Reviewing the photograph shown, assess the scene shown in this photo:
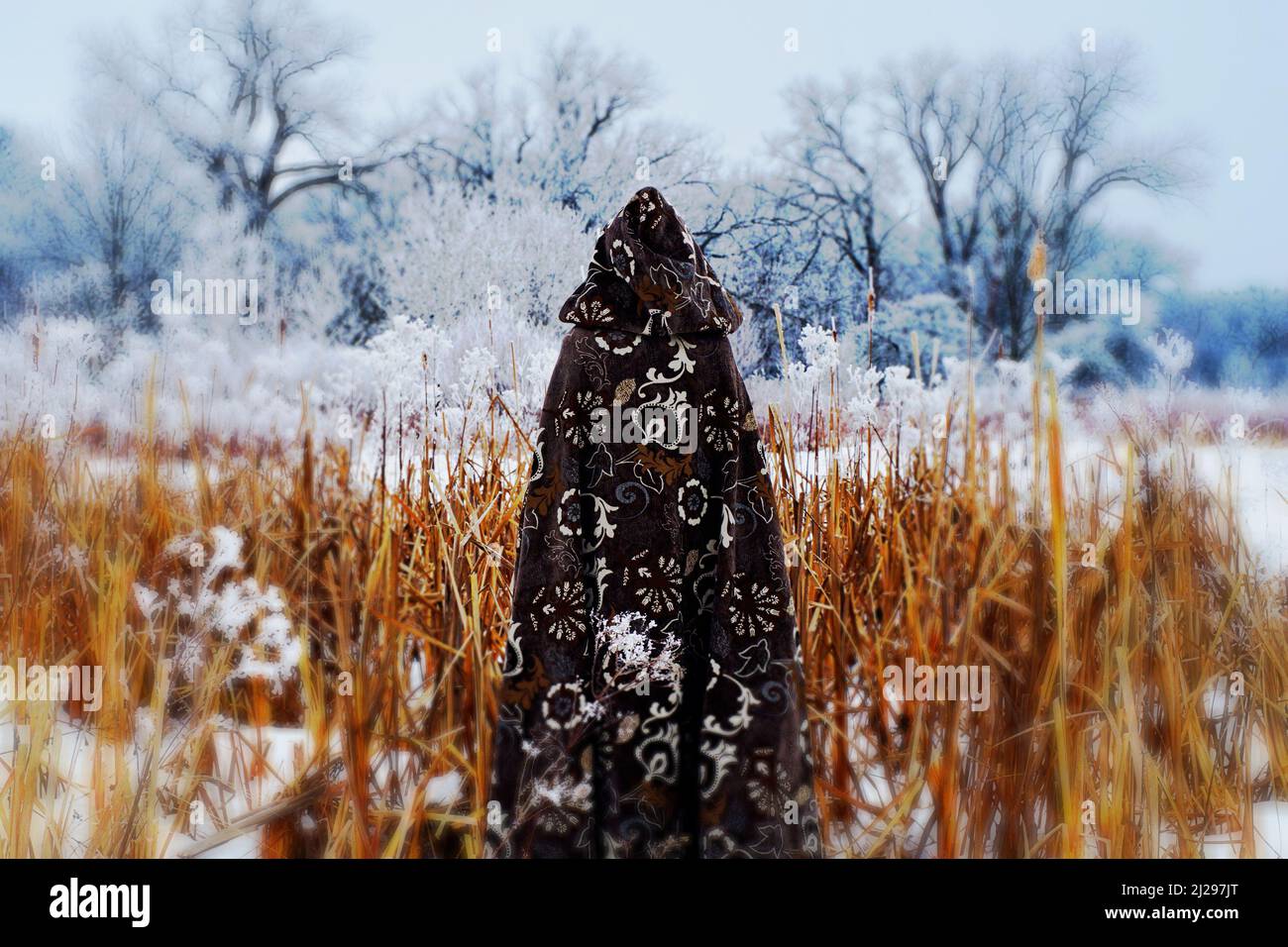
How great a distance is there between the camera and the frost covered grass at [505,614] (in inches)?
61.9

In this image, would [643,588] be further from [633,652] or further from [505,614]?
[505,614]

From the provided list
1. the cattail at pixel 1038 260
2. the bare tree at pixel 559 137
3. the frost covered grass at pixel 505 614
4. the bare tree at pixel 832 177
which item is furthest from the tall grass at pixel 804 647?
the bare tree at pixel 559 137

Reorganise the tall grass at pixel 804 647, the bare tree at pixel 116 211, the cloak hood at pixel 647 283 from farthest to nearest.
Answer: the bare tree at pixel 116 211 → the tall grass at pixel 804 647 → the cloak hood at pixel 647 283

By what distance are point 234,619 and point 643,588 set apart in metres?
0.86

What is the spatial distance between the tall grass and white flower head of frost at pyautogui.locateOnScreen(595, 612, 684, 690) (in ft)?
1.08

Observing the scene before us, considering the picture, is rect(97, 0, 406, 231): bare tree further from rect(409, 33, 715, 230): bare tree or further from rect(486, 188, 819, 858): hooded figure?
rect(486, 188, 819, 858): hooded figure

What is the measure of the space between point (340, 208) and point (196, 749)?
1111 millimetres

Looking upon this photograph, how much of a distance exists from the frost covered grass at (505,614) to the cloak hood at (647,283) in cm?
39

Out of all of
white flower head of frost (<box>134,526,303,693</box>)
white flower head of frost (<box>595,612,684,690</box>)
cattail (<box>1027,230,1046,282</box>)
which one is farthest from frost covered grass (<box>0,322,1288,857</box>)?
white flower head of frost (<box>595,612,684,690</box>)

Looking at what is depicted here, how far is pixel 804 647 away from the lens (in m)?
1.56

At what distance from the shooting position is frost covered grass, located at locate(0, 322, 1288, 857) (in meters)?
1.57

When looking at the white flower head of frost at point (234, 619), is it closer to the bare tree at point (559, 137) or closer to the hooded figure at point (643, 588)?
the hooded figure at point (643, 588)
